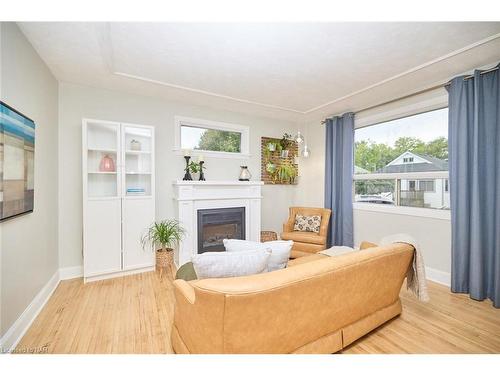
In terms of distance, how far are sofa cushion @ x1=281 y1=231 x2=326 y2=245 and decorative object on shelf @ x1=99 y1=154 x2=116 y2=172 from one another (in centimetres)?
276

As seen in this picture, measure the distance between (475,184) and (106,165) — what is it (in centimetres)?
443

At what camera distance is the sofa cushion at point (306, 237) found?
3.65 metres

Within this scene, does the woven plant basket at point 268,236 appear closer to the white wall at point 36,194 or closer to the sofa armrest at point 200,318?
the sofa armrest at point 200,318

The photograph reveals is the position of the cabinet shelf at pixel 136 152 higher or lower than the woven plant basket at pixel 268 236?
higher

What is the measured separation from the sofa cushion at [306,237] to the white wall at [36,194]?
3.09m

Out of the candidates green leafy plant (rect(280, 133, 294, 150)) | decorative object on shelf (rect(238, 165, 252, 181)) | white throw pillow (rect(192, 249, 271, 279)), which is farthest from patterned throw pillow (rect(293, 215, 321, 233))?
white throw pillow (rect(192, 249, 271, 279))

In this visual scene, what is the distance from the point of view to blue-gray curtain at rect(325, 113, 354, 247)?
398 centimetres

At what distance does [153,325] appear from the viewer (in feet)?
6.70

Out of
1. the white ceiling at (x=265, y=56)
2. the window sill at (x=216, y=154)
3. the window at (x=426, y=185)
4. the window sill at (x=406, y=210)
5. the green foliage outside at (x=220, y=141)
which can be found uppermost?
the white ceiling at (x=265, y=56)

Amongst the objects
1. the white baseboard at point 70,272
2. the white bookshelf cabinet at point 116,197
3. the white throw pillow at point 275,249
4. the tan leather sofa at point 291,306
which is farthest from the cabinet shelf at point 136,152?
the tan leather sofa at point 291,306

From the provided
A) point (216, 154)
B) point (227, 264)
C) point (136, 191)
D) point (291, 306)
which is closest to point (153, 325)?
point (227, 264)

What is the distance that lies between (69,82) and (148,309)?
2973mm

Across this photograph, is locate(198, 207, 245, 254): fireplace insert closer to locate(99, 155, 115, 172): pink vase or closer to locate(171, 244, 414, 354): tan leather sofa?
locate(99, 155, 115, 172): pink vase

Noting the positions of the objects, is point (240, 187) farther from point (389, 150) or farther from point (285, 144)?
point (389, 150)
